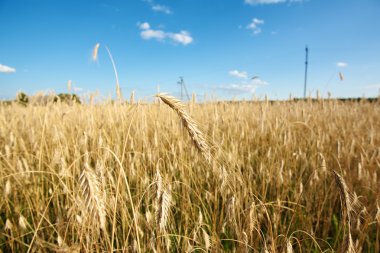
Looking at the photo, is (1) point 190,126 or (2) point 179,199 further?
(2) point 179,199

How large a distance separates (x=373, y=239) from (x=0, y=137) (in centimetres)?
348

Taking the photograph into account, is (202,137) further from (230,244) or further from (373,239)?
(373,239)

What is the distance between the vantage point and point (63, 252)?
858 mm

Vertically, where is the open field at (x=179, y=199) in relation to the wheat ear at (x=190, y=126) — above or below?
below

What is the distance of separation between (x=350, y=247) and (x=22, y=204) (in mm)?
1943

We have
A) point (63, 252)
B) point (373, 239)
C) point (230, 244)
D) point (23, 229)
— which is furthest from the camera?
point (373, 239)

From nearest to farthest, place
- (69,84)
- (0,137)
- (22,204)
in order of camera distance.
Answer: (22,204) → (69,84) → (0,137)

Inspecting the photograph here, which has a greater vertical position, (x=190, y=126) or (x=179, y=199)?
(x=190, y=126)

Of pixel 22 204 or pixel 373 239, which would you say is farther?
pixel 22 204

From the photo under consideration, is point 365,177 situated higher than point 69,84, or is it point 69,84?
point 69,84

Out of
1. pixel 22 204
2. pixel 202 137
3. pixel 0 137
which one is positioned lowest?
pixel 22 204

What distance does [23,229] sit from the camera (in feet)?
3.89

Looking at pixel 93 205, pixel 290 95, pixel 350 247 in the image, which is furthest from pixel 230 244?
pixel 290 95

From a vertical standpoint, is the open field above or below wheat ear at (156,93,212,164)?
below
